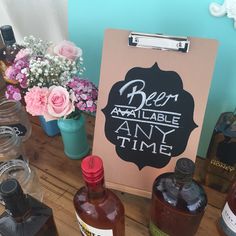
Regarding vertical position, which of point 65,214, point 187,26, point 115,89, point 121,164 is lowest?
point 65,214

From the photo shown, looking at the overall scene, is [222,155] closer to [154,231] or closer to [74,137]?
[154,231]

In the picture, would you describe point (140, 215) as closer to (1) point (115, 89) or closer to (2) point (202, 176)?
(2) point (202, 176)

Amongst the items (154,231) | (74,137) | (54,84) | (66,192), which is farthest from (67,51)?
(154,231)

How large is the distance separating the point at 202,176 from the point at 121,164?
0.74ft

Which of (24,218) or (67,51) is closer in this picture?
(24,218)

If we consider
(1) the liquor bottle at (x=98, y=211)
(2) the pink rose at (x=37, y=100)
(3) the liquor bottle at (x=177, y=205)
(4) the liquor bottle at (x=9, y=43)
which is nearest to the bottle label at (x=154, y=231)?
(3) the liquor bottle at (x=177, y=205)

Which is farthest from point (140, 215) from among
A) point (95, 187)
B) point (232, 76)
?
point (232, 76)

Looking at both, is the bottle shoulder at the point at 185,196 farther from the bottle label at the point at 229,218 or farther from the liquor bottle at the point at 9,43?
the liquor bottle at the point at 9,43

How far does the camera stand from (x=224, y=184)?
27.4 inches

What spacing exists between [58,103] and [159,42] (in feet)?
0.81

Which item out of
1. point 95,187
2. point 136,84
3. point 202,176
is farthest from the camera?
point 202,176

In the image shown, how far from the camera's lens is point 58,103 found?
629 mm

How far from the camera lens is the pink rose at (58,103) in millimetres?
625

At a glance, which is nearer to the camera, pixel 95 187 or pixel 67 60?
pixel 95 187
